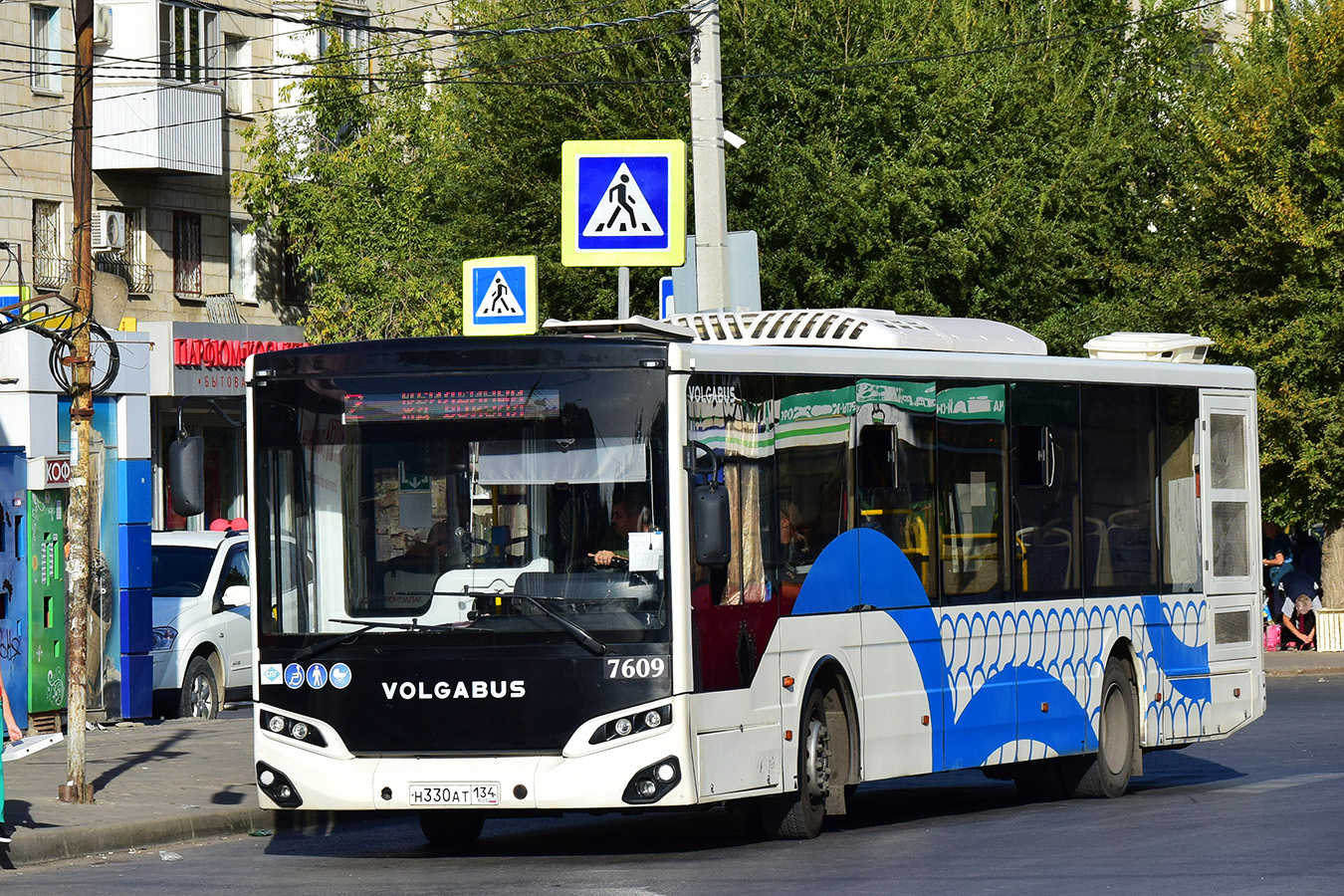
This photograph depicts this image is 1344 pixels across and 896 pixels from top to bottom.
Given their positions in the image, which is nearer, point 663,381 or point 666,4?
point 663,381

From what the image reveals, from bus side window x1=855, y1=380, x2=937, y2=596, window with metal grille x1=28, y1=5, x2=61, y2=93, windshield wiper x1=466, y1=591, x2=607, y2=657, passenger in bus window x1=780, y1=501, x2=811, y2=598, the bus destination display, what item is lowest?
windshield wiper x1=466, y1=591, x2=607, y2=657

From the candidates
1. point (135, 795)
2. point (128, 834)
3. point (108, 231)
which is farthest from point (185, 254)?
point (128, 834)

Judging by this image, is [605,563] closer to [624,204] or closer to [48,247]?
[624,204]

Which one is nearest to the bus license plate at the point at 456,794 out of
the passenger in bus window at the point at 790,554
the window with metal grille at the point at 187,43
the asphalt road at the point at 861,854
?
the asphalt road at the point at 861,854

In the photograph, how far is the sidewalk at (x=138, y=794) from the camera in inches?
474

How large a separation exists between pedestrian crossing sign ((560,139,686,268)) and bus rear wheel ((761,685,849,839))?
16.1 ft

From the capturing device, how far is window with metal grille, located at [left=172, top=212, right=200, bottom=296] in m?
38.7

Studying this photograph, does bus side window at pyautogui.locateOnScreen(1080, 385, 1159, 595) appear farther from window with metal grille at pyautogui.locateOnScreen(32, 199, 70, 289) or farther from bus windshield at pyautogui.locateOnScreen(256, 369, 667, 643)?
window with metal grille at pyautogui.locateOnScreen(32, 199, 70, 289)

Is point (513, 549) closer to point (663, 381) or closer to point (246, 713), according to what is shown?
point (663, 381)

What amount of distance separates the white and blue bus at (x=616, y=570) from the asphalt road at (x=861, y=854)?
36cm

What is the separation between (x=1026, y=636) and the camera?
1342 centimetres

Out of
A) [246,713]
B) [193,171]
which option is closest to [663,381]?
[246,713]

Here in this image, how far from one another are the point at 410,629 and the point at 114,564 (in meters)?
9.12

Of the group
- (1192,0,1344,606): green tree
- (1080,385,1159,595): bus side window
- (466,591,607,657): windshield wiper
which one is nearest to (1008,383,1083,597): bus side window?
(1080,385,1159,595): bus side window
